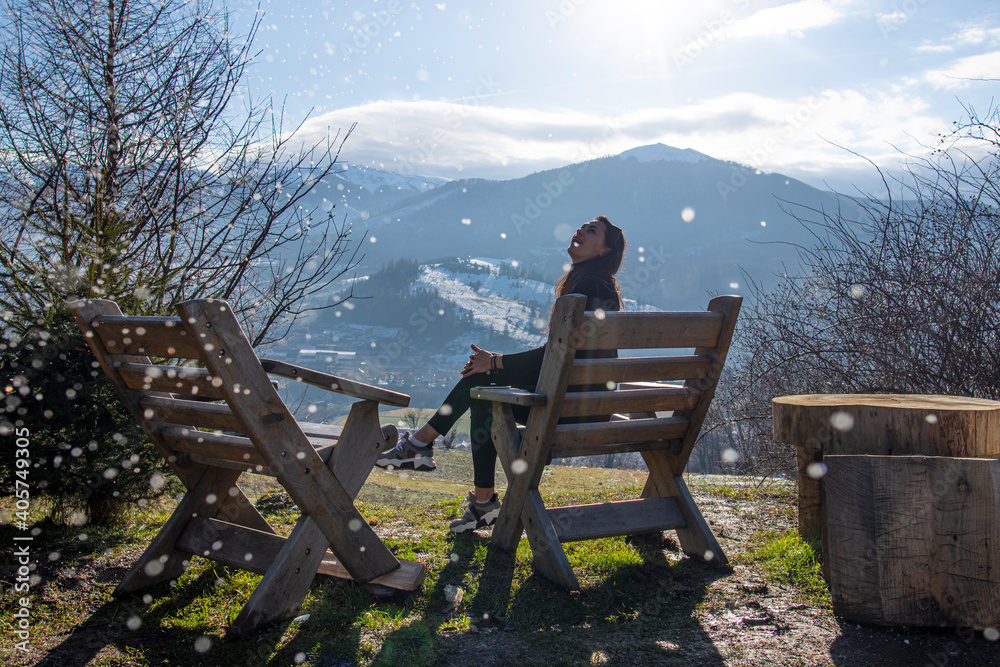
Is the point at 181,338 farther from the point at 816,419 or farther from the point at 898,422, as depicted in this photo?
the point at 898,422

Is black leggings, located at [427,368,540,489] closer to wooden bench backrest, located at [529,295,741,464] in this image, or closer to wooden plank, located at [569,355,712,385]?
wooden bench backrest, located at [529,295,741,464]

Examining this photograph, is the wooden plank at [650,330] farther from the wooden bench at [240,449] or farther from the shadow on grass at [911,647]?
the shadow on grass at [911,647]

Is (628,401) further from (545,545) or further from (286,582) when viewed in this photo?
(286,582)

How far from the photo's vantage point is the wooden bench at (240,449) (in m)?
2.21

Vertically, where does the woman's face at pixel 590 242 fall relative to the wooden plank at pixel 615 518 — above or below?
above

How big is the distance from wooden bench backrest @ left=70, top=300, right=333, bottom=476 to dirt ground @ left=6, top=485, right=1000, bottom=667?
2.42ft

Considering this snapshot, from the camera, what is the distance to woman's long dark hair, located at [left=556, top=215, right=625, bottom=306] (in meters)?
3.89

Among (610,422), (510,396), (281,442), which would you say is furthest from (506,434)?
(281,442)

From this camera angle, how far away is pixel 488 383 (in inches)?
151

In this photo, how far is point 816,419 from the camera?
3018 millimetres

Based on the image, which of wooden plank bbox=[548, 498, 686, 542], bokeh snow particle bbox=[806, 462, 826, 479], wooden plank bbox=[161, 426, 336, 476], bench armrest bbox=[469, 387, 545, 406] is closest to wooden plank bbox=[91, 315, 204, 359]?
wooden plank bbox=[161, 426, 336, 476]

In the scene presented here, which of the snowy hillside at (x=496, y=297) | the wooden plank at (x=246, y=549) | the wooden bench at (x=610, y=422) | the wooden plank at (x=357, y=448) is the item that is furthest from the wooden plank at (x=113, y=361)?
the snowy hillside at (x=496, y=297)

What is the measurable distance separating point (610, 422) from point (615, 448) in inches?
7.1

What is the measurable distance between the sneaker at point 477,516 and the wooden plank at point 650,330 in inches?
62.2
